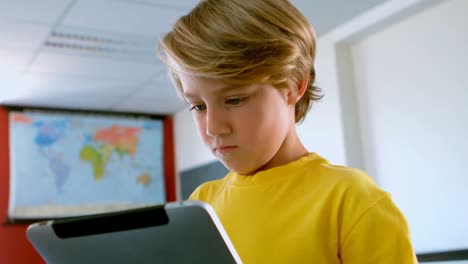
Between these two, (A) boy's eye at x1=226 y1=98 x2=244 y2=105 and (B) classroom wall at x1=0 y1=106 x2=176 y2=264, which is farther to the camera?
(B) classroom wall at x1=0 y1=106 x2=176 y2=264

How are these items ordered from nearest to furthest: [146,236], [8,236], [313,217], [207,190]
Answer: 1. [146,236]
2. [313,217]
3. [207,190]
4. [8,236]

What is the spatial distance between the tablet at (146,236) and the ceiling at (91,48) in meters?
2.37

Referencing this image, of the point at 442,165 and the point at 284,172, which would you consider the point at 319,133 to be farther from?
the point at 284,172

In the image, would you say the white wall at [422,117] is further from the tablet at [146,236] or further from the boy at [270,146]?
the tablet at [146,236]

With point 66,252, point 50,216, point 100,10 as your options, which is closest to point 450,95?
point 100,10

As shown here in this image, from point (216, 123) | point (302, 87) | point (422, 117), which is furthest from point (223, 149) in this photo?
point (422, 117)

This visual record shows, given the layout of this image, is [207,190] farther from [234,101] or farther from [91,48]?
[91,48]

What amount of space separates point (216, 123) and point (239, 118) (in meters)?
0.03

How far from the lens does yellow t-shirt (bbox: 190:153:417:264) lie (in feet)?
2.07

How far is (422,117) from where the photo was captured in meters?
3.02

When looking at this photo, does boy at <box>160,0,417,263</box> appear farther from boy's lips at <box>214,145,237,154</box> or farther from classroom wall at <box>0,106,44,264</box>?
classroom wall at <box>0,106,44,264</box>

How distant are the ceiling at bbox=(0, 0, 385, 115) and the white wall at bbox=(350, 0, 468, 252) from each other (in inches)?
12.4

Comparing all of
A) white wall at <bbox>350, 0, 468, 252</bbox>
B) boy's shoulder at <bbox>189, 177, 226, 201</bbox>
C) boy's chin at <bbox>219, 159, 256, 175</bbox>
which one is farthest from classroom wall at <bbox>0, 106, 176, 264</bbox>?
boy's chin at <bbox>219, 159, 256, 175</bbox>

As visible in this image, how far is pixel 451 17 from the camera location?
288 centimetres
